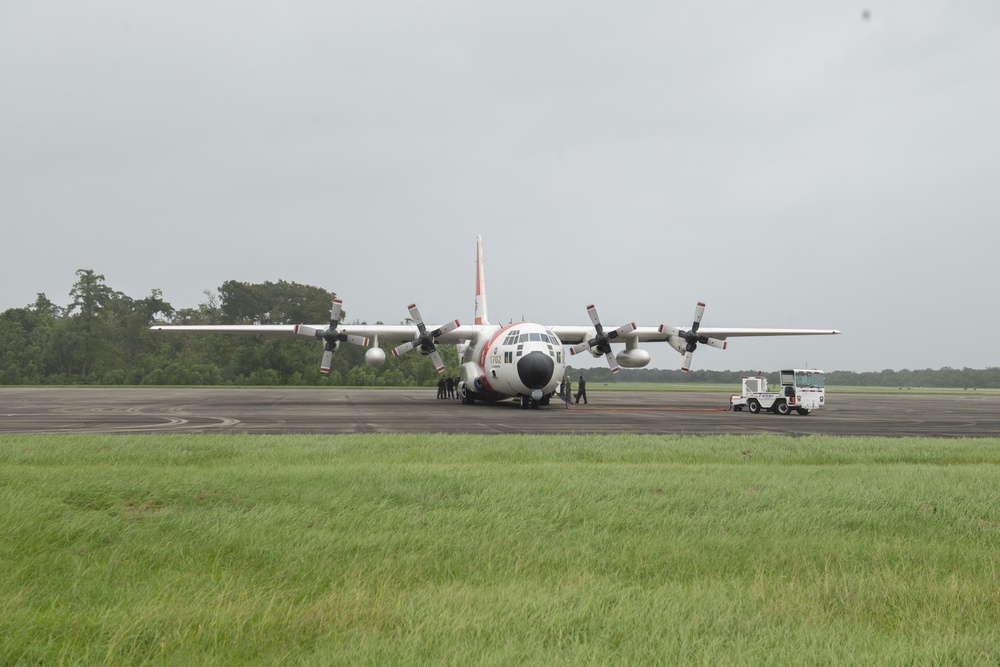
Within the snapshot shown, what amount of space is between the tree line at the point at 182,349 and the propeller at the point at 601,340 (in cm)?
4037

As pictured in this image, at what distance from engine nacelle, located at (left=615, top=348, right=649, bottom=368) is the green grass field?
86.5 ft

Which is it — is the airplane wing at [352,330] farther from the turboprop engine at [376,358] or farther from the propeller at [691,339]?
the propeller at [691,339]

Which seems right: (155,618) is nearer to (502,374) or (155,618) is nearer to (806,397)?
(502,374)

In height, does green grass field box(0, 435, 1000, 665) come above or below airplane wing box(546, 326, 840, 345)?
below

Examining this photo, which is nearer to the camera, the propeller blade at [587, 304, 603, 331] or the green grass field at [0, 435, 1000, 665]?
the green grass field at [0, 435, 1000, 665]

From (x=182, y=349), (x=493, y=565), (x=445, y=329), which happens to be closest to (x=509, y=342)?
→ (x=445, y=329)

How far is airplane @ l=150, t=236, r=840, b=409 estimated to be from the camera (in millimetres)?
29875

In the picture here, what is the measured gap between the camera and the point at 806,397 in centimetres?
2959

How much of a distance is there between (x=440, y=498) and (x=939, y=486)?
6.63 metres

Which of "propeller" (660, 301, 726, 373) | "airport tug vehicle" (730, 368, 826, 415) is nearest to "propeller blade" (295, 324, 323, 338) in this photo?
"propeller" (660, 301, 726, 373)

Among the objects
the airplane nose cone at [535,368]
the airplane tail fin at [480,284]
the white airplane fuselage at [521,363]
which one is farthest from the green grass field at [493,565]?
the airplane tail fin at [480,284]

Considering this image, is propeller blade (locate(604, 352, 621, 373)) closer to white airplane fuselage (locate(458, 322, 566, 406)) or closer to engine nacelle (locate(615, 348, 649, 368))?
engine nacelle (locate(615, 348, 649, 368))

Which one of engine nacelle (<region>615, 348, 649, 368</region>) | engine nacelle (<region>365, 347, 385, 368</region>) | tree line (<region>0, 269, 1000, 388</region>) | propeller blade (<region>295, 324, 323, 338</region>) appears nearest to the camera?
engine nacelle (<region>365, 347, 385, 368</region>)

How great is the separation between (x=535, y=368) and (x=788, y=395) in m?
11.5
